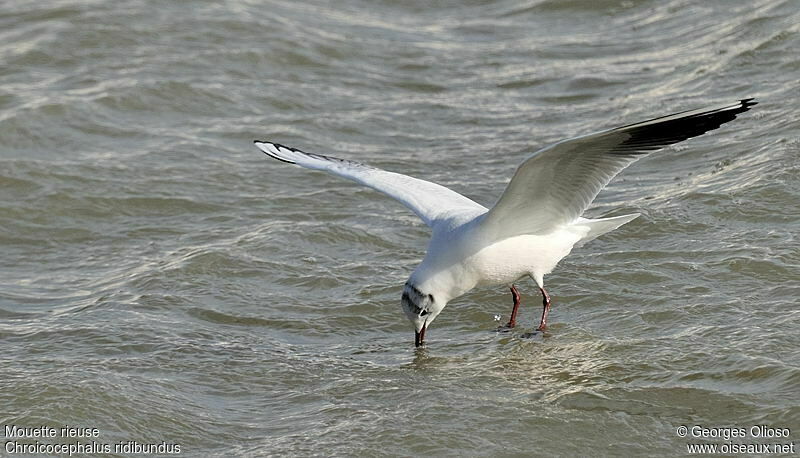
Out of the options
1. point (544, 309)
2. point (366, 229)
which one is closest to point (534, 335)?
point (544, 309)

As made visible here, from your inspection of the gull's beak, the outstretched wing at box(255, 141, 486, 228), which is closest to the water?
the gull's beak

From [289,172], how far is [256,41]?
343 cm

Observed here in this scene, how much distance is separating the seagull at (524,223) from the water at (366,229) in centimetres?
33

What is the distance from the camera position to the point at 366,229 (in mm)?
8719

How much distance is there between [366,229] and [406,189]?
121cm

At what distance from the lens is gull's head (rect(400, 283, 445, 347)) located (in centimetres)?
676

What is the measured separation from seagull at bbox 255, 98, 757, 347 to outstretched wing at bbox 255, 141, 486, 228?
0.04 feet

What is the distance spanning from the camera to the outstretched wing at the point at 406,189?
285 inches

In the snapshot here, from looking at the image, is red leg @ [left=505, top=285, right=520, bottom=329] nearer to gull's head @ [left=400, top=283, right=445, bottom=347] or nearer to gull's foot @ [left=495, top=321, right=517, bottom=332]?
gull's foot @ [left=495, top=321, right=517, bottom=332]

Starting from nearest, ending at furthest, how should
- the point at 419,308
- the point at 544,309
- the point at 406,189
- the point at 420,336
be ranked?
the point at 419,308, the point at 420,336, the point at 544,309, the point at 406,189

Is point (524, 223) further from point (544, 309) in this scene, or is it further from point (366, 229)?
point (366, 229)

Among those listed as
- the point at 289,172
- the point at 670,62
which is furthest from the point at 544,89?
the point at 289,172

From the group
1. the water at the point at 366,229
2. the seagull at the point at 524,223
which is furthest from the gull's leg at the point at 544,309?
the water at the point at 366,229

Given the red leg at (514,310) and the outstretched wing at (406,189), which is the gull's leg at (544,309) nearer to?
the red leg at (514,310)
